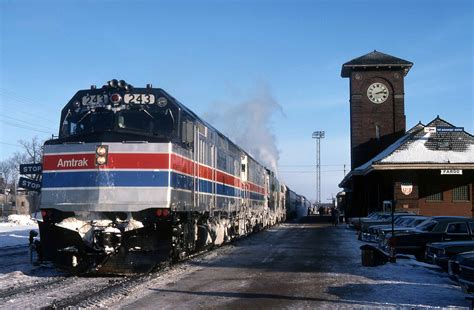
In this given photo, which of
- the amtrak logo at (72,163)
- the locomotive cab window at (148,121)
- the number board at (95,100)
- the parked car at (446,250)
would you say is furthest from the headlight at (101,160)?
the parked car at (446,250)

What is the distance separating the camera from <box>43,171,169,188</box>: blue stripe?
41.0ft

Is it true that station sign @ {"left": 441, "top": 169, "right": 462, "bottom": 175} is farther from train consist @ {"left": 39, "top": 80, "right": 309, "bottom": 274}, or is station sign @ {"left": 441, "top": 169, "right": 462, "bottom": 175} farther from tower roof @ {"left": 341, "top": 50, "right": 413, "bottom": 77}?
train consist @ {"left": 39, "top": 80, "right": 309, "bottom": 274}

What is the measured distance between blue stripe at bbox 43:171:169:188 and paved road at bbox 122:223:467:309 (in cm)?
225

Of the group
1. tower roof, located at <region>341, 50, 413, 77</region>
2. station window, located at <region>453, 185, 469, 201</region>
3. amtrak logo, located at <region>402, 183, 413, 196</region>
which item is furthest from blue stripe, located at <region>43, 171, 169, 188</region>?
tower roof, located at <region>341, 50, 413, 77</region>

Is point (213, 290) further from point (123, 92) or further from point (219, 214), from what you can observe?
point (219, 214)

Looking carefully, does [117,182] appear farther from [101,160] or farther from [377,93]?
[377,93]

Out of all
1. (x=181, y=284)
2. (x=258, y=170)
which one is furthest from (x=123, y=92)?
(x=258, y=170)

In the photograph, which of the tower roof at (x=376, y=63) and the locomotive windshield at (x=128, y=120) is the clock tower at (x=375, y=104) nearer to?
the tower roof at (x=376, y=63)

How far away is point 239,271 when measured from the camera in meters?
14.1

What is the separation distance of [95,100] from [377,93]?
1787 inches

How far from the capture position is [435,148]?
37.9m

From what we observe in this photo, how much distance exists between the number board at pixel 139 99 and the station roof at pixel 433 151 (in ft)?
81.9

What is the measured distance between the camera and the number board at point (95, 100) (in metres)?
13.5

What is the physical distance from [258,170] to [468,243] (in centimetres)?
1968
